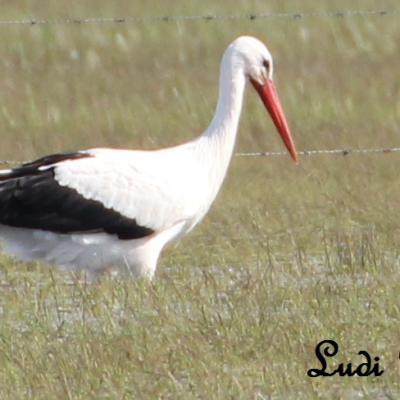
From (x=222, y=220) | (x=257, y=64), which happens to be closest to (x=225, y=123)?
(x=257, y=64)

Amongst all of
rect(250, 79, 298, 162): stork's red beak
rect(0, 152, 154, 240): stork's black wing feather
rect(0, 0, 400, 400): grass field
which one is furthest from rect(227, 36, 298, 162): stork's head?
rect(0, 152, 154, 240): stork's black wing feather

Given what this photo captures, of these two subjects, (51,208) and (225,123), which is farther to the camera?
(225,123)

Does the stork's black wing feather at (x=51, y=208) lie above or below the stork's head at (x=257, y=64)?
below

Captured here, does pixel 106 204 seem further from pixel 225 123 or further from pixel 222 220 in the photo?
pixel 222 220

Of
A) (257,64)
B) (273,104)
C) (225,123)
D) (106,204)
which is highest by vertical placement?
(257,64)

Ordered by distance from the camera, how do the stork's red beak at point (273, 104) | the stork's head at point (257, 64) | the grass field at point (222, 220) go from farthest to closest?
the stork's red beak at point (273, 104) < the stork's head at point (257, 64) < the grass field at point (222, 220)

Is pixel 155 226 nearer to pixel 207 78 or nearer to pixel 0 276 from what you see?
pixel 0 276

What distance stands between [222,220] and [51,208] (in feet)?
5.75

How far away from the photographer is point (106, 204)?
852 centimetres

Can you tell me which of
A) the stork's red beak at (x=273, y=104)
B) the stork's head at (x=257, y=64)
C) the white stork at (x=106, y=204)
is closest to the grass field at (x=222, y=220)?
the white stork at (x=106, y=204)

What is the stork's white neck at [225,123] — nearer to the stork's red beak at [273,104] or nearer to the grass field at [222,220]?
the stork's red beak at [273,104]

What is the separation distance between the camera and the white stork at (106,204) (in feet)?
27.3

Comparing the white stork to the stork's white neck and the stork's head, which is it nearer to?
the stork's white neck

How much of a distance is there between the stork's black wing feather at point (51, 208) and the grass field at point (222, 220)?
26cm
